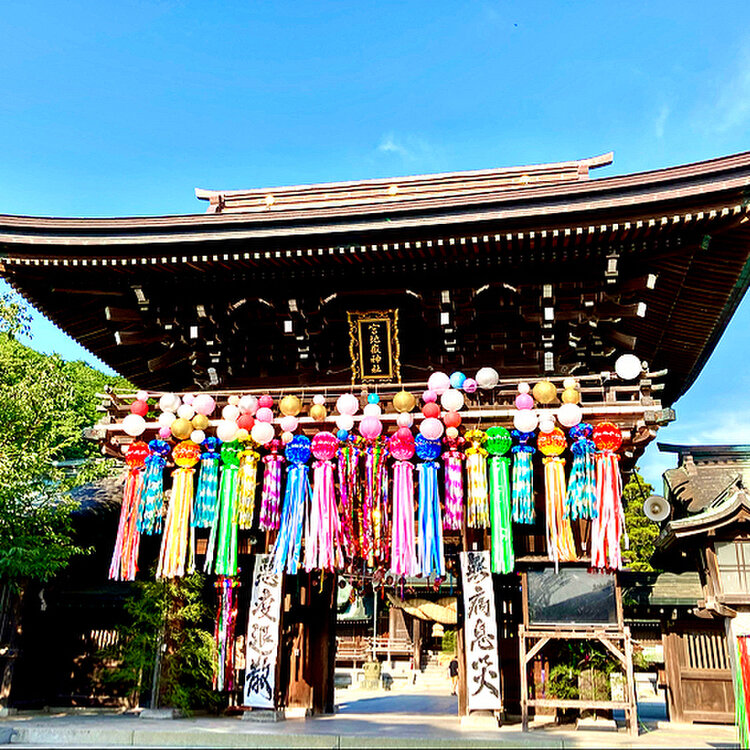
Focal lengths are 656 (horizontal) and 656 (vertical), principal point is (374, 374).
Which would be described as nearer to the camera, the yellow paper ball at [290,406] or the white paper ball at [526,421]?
the white paper ball at [526,421]

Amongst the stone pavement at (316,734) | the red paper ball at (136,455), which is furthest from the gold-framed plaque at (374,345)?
the stone pavement at (316,734)

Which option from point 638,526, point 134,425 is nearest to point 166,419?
point 134,425

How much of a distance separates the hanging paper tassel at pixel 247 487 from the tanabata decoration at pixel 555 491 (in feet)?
14.3

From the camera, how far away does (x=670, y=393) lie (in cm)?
1471

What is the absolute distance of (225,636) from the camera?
36.0 ft

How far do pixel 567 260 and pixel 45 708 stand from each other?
12.3m

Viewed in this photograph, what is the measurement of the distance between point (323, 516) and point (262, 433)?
61.6 inches

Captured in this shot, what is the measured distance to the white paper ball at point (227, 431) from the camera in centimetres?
1008

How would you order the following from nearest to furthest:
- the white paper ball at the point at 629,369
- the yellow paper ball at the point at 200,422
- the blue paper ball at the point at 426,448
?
the white paper ball at the point at 629,369, the blue paper ball at the point at 426,448, the yellow paper ball at the point at 200,422

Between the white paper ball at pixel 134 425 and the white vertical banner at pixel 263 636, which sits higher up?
the white paper ball at pixel 134 425

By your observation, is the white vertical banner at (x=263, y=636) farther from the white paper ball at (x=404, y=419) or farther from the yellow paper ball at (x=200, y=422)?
the white paper ball at (x=404, y=419)

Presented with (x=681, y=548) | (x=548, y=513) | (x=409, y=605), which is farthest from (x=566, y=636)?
(x=409, y=605)

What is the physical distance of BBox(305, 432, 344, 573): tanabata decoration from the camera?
31.3 feet

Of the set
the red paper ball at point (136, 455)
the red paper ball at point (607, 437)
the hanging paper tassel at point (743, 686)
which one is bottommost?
the hanging paper tassel at point (743, 686)
